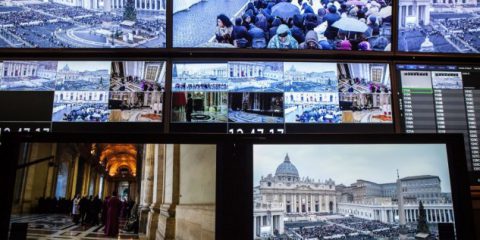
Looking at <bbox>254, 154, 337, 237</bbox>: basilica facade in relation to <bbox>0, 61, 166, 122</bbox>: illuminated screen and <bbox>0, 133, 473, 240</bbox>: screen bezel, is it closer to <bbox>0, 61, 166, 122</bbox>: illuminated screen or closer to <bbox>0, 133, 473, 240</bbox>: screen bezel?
<bbox>0, 133, 473, 240</bbox>: screen bezel

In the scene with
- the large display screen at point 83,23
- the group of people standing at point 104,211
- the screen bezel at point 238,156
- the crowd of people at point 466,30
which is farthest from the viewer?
the crowd of people at point 466,30

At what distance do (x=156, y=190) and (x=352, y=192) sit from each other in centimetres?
99

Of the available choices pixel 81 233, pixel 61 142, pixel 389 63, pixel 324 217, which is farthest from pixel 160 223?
pixel 389 63

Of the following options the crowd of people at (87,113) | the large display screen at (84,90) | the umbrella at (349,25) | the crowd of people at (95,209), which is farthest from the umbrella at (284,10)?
the crowd of people at (95,209)

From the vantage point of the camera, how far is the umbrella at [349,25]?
3008 mm

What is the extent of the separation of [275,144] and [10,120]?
180 cm

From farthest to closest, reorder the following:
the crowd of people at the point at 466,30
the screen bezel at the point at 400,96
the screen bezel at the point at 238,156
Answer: the crowd of people at the point at 466,30 < the screen bezel at the point at 400,96 < the screen bezel at the point at 238,156

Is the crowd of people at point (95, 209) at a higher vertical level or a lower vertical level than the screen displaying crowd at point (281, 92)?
lower

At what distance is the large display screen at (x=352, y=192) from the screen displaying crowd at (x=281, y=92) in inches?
27.6

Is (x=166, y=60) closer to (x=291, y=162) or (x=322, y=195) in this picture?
(x=291, y=162)

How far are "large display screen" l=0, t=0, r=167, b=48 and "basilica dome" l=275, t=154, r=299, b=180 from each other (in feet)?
4.26

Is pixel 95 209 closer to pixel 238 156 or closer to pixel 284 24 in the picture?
pixel 238 156

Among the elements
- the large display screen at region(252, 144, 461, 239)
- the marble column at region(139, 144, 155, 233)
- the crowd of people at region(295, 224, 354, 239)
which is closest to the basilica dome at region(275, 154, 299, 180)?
the large display screen at region(252, 144, 461, 239)

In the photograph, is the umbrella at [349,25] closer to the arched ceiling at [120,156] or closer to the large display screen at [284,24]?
the large display screen at [284,24]
